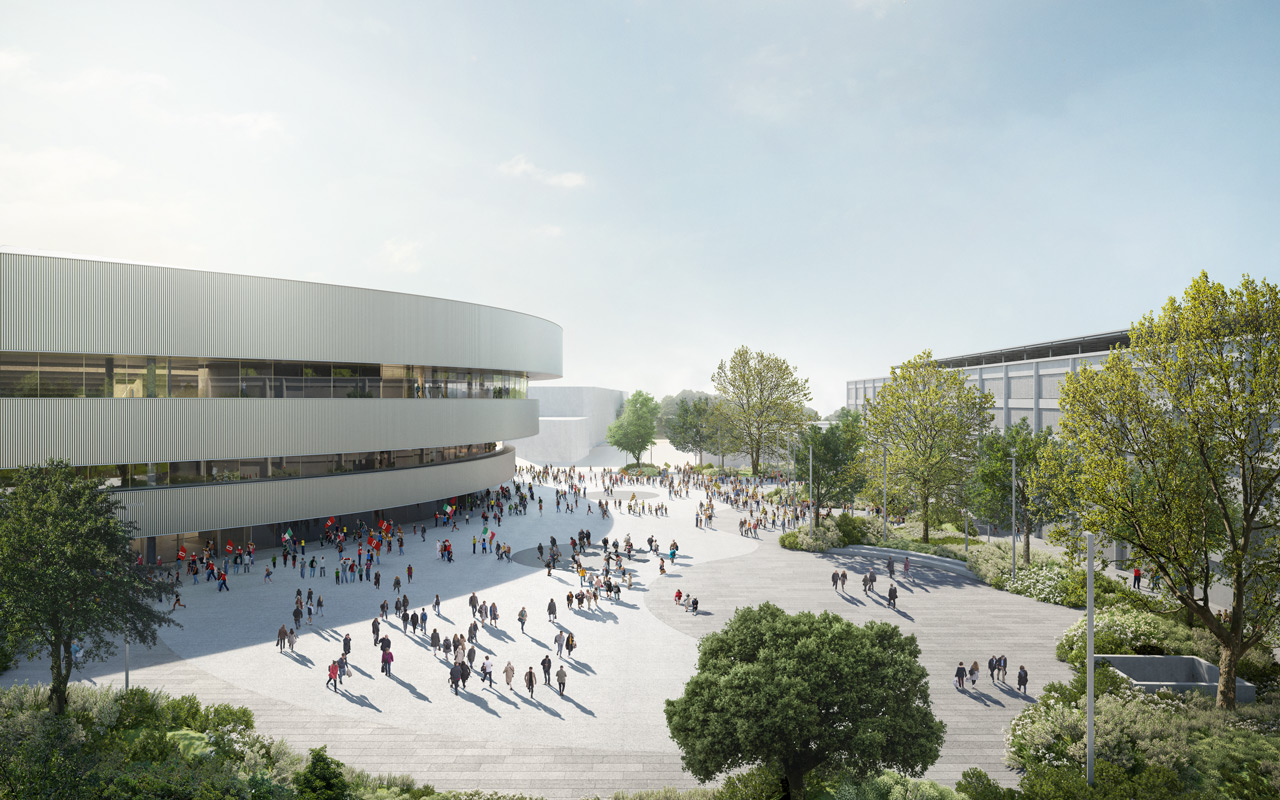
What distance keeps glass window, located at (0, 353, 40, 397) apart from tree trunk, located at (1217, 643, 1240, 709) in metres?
49.0

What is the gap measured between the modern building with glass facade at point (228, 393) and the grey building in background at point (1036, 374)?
33.1m

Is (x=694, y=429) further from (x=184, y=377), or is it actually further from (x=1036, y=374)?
(x=184, y=377)

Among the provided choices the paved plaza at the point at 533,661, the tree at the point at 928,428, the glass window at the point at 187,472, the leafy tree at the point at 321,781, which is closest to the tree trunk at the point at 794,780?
the paved plaza at the point at 533,661

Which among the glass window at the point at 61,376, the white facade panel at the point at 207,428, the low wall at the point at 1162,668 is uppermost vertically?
the glass window at the point at 61,376

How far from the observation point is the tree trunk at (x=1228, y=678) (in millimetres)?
18188

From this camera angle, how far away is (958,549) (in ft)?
134

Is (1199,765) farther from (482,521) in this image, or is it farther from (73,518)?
(482,521)

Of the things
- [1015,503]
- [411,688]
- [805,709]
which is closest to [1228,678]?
[805,709]

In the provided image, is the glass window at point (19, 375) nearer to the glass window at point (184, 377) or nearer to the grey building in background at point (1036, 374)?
the glass window at point (184, 377)

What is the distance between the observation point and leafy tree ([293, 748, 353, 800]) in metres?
13.0

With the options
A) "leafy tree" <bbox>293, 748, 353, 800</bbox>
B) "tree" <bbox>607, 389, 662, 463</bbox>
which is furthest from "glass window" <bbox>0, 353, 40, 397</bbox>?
"tree" <bbox>607, 389, 662, 463</bbox>

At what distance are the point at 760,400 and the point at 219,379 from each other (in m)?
53.7

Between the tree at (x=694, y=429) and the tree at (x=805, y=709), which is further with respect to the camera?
the tree at (x=694, y=429)

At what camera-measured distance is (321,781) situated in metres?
13.3
